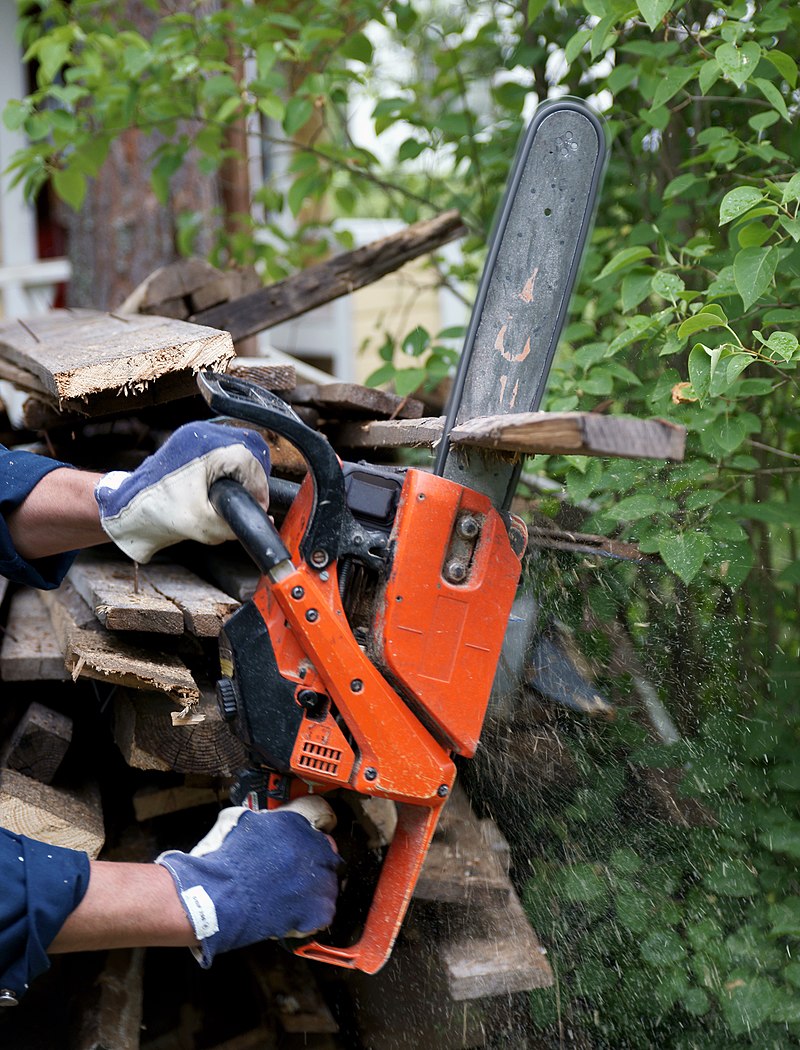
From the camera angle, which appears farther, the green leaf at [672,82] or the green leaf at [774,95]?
the green leaf at [672,82]

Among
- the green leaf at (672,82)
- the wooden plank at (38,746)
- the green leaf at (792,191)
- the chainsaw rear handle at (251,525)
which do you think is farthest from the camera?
the green leaf at (672,82)

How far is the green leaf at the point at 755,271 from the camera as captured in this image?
1.93 meters

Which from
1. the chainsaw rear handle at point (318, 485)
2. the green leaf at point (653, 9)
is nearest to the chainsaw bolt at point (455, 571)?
the chainsaw rear handle at point (318, 485)

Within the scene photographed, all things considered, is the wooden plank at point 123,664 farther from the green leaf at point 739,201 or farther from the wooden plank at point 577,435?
the green leaf at point 739,201

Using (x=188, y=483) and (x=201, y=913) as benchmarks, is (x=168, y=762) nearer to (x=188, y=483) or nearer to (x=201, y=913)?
(x=201, y=913)

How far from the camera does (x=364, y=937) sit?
184 cm

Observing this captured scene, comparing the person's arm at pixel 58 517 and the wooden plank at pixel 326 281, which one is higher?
the wooden plank at pixel 326 281

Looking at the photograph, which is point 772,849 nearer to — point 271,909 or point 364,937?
point 364,937

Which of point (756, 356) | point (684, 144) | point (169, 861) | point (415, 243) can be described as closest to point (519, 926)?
point (169, 861)

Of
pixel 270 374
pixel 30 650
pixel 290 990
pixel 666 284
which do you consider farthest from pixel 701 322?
pixel 290 990

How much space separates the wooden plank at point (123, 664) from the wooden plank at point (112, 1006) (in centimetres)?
78

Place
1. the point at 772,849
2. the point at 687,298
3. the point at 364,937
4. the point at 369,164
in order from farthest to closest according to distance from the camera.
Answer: the point at 369,164 → the point at 687,298 → the point at 772,849 → the point at 364,937

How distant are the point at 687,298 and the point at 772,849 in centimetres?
122

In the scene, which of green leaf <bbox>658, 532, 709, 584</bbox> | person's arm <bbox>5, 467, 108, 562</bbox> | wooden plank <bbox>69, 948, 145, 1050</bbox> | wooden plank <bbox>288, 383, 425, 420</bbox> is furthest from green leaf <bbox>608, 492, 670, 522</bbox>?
wooden plank <bbox>69, 948, 145, 1050</bbox>
